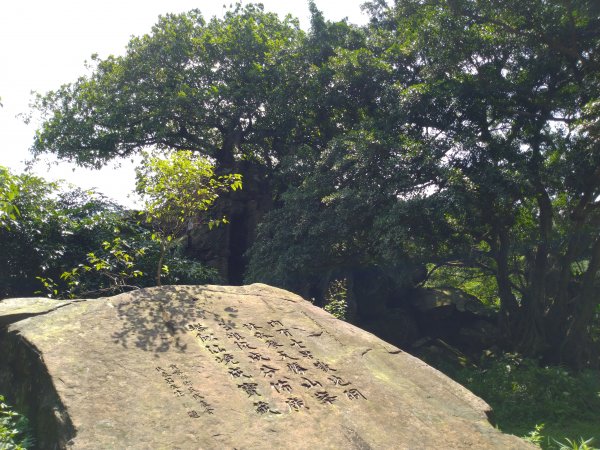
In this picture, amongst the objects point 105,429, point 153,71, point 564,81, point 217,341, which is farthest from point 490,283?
point 105,429

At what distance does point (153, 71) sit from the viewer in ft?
53.3

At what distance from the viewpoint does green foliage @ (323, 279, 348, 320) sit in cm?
1472

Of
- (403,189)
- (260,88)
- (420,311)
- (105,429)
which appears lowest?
(420,311)

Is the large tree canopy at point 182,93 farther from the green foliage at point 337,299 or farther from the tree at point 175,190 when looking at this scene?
the tree at point 175,190

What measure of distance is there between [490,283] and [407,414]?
13.7 meters

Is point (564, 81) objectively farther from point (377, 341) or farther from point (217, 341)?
point (217, 341)

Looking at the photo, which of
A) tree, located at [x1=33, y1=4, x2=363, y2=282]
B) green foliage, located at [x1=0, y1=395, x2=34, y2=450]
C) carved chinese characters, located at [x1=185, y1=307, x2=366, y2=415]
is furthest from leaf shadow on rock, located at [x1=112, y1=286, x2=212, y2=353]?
tree, located at [x1=33, y1=4, x2=363, y2=282]

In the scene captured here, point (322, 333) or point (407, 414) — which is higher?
point (322, 333)

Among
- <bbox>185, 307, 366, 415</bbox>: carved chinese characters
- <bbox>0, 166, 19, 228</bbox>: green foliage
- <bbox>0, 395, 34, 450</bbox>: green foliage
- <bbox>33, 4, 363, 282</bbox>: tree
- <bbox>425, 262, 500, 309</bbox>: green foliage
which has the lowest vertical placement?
<bbox>425, 262, 500, 309</bbox>: green foliage

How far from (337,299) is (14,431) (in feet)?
40.6

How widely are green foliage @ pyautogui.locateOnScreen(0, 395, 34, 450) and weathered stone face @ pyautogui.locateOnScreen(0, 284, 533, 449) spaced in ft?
0.37

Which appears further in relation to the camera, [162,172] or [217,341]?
[162,172]

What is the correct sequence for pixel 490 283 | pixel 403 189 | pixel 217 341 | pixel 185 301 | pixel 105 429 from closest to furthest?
pixel 105 429 → pixel 217 341 → pixel 185 301 → pixel 403 189 → pixel 490 283

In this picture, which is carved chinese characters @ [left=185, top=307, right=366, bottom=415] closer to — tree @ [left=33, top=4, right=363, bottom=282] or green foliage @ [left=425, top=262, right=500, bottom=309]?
tree @ [left=33, top=4, right=363, bottom=282]
